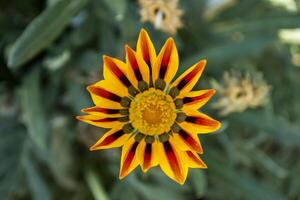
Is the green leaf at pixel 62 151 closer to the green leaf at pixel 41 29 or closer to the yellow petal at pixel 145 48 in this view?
the green leaf at pixel 41 29

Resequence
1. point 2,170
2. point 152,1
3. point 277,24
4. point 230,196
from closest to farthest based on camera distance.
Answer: point 152,1 < point 277,24 < point 2,170 < point 230,196

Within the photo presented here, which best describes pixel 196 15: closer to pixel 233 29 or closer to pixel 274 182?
pixel 233 29

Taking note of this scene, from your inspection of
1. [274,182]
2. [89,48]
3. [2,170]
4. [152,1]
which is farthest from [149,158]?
[274,182]

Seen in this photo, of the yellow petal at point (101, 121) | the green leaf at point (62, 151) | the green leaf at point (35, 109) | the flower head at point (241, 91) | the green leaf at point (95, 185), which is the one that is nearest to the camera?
the yellow petal at point (101, 121)

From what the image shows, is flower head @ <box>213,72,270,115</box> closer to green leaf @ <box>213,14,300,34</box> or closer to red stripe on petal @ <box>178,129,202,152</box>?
green leaf @ <box>213,14,300,34</box>

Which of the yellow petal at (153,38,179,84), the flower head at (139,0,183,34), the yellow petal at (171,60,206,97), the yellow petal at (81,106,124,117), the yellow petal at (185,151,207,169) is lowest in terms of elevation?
the yellow petal at (185,151,207,169)

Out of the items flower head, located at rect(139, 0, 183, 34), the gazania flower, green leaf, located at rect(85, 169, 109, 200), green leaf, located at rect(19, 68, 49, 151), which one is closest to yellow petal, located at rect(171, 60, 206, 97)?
the gazania flower

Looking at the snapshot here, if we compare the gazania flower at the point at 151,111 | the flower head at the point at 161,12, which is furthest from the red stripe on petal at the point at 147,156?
the flower head at the point at 161,12
